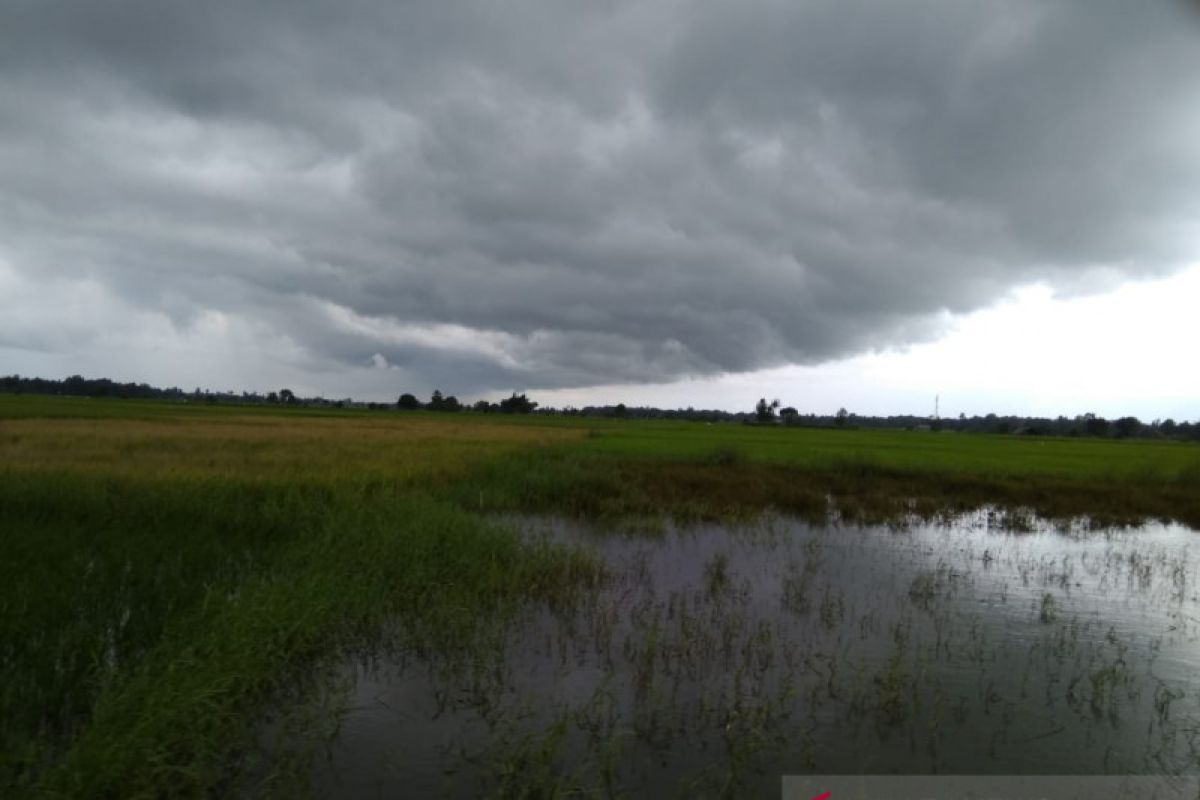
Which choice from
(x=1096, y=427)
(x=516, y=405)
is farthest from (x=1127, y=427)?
(x=516, y=405)

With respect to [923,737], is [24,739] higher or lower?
higher

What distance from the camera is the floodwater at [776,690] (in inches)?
186

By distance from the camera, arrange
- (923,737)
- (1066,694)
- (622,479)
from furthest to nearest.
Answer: (622,479) < (1066,694) < (923,737)

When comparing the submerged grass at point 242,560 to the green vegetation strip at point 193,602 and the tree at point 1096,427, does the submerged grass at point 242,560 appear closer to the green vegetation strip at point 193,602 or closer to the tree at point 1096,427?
the green vegetation strip at point 193,602

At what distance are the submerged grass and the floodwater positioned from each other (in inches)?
32.7

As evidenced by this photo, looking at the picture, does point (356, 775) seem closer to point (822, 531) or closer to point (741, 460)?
point (822, 531)

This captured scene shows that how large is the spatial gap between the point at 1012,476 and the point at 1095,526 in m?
7.33

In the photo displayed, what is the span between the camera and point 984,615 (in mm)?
8820

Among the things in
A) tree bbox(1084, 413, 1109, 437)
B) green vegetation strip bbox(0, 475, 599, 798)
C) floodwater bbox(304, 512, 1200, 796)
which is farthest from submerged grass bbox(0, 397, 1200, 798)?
tree bbox(1084, 413, 1109, 437)

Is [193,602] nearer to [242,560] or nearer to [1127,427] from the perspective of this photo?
[242,560]

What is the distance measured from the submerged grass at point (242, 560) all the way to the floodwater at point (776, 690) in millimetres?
829

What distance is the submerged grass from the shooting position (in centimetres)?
434

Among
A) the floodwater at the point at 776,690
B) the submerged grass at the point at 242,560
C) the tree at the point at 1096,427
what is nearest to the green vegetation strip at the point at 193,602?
the submerged grass at the point at 242,560

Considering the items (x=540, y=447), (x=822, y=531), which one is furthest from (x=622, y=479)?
(x=540, y=447)
